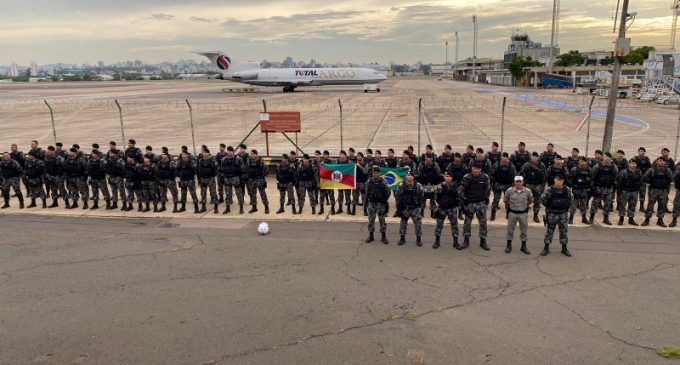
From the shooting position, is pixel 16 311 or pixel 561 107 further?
pixel 561 107

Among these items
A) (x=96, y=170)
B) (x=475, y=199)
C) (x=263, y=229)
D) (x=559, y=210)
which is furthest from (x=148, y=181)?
(x=559, y=210)

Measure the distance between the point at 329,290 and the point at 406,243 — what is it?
291 cm

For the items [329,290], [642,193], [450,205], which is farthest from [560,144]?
[329,290]

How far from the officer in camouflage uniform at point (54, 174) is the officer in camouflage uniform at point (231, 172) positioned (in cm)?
465

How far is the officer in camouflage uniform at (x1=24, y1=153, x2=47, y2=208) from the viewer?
1306 cm

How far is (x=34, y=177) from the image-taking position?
43.4 feet

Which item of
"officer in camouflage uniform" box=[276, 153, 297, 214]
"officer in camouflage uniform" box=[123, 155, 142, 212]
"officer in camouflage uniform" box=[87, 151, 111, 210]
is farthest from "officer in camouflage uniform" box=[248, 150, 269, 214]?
"officer in camouflage uniform" box=[87, 151, 111, 210]

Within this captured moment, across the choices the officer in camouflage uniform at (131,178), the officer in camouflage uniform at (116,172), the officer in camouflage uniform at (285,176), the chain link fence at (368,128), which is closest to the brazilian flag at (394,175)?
the officer in camouflage uniform at (285,176)

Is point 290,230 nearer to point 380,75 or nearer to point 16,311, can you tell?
point 16,311

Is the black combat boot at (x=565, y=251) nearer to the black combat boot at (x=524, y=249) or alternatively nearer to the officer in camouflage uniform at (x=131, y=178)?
the black combat boot at (x=524, y=249)

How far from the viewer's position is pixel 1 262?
9.18m

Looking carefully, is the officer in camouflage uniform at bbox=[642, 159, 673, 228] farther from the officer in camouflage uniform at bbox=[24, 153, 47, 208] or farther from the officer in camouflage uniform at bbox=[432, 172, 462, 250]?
the officer in camouflage uniform at bbox=[24, 153, 47, 208]

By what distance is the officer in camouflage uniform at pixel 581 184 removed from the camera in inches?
435

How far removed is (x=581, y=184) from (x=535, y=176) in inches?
39.6
